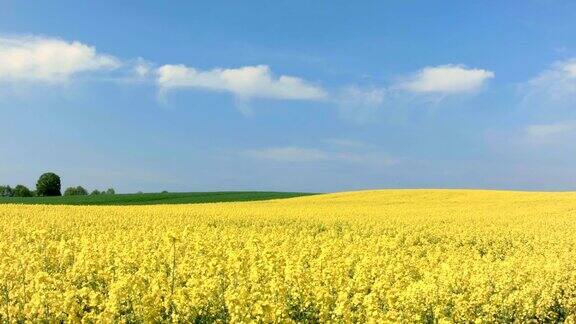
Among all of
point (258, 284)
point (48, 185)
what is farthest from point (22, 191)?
point (258, 284)

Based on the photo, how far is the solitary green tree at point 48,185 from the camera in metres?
88.1

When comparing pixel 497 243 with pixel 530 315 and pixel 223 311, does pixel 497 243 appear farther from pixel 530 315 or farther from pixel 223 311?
pixel 223 311

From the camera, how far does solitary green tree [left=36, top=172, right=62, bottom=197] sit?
8806 centimetres

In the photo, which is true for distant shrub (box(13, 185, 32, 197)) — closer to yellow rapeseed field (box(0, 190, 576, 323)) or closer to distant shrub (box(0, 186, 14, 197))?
distant shrub (box(0, 186, 14, 197))

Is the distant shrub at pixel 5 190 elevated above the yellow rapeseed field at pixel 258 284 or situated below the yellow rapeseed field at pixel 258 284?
above

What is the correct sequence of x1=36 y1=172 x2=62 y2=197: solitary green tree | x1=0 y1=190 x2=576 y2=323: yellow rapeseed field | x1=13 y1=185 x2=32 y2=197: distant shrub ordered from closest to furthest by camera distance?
x1=0 y1=190 x2=576 y2=323: yellow rapeseed field
x1=36 y1=172 x2=62 y2=197: solitary green tree
x1=13 y1=185 x2=32 y2=197: distant shrub

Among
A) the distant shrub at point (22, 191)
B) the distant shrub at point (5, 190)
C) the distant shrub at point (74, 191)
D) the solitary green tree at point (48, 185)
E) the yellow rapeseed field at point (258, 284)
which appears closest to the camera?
the yellow rapeseed field at point (258, 284)

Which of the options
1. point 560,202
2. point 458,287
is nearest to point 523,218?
point 560,202

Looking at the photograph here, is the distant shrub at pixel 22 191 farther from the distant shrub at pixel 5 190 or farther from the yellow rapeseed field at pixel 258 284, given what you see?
the yellow rapeseed field at pixel 258 284

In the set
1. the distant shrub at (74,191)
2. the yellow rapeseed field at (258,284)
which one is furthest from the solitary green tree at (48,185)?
the yellow rapeseed field at (258,284)

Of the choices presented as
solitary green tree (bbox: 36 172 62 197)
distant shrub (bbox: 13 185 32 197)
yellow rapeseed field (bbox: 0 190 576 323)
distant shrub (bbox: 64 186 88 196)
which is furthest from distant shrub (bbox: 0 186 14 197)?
yellow rapeseed field (bbox: 0 190 576 323)

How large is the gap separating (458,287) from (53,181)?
88.2 meters

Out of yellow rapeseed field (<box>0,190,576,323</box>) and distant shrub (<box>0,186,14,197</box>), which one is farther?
distant shrub (<box>0,186,14,197</box>)

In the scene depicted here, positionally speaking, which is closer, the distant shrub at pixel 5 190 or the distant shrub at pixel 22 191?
the distant shrub at pixel 22 191
